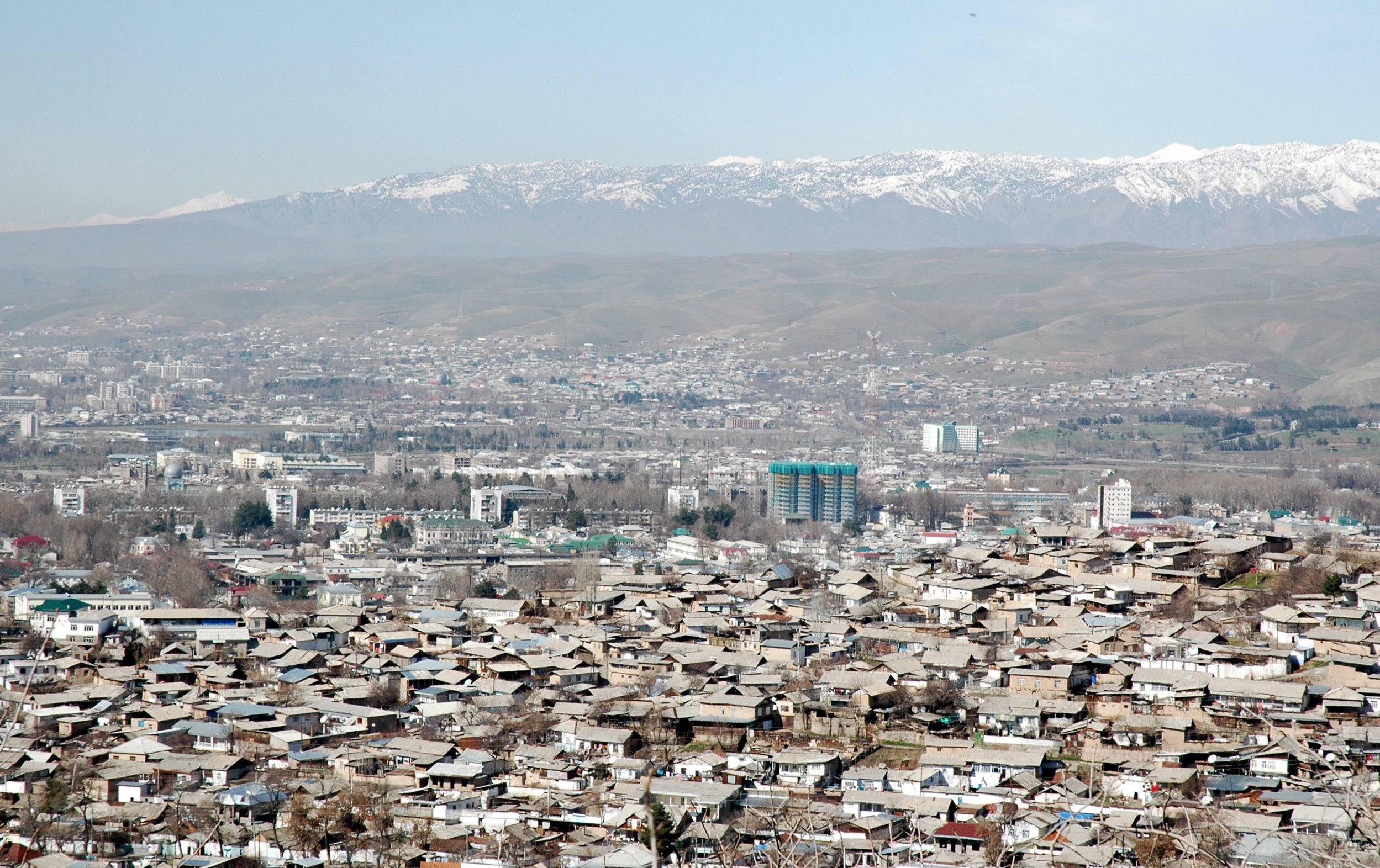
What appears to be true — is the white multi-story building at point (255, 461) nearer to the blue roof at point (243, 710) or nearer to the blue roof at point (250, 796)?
the blue roof at point (243, 710)

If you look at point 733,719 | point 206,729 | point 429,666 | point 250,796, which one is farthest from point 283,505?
point 250,796

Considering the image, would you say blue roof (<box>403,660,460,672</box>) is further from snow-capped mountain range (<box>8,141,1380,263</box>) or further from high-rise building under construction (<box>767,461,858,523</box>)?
snow-capped mountain range (<box>8,141,1380,263</box>)

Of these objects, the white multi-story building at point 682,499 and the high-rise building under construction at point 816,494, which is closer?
the high-rise building under construction at point 816,494

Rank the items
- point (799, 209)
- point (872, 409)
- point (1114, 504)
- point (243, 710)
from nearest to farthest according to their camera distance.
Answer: point (243, 710), point (1114, 504), point (872, 409), point (799, 209)

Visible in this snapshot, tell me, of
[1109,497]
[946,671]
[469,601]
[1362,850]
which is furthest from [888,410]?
[1362,850]

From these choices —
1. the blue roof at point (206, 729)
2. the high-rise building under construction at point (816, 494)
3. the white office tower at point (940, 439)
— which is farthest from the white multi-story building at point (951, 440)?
the blue roof at point (206, 729)

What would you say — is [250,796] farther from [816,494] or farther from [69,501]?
[69,501]

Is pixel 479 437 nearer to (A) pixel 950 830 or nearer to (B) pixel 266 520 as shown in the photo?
(B) pixel 266 520
